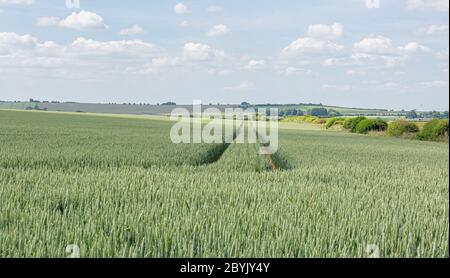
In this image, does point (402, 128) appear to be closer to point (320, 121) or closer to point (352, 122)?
point (352, 122)

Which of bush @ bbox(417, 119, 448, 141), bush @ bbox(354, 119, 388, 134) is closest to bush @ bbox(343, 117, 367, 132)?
bush @ bbox(354, 119, 388, 134)

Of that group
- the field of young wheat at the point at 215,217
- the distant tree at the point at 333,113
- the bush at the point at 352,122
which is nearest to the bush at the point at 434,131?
the bush at the point at 352,122

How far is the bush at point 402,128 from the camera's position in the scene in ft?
184

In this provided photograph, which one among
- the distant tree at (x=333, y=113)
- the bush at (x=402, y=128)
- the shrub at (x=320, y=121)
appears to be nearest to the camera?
the bush at (x=402, y=128)

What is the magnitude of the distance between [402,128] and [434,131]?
5703 millimetres

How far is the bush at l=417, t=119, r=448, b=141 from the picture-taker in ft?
164

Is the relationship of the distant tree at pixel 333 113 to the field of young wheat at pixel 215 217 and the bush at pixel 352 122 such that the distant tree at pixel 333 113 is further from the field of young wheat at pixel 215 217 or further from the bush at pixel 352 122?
the field of young wheat at pixel 215 217

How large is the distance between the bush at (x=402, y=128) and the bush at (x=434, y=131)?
11.1 feet

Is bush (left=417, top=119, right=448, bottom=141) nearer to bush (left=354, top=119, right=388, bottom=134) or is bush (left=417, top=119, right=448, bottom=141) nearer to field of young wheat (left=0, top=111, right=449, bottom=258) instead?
bush (left=354, top=119, right=388, bottom=134)
